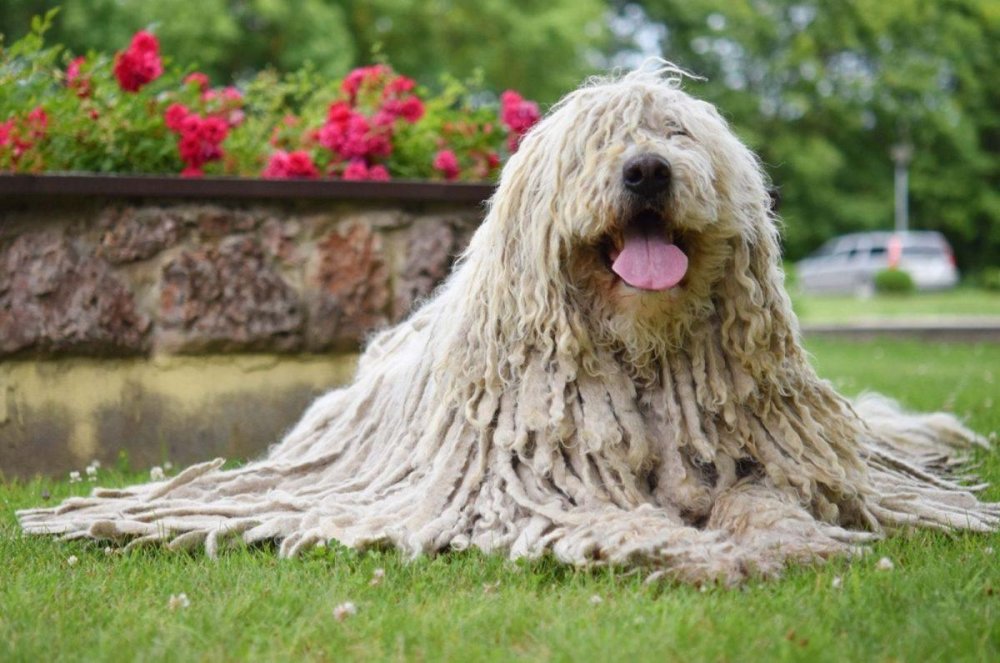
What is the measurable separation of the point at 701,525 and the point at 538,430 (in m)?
0.49

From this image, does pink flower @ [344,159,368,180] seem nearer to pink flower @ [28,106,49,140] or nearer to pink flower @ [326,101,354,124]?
pink flower @ [326,101,354,124]

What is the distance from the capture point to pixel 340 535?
11.2 feet

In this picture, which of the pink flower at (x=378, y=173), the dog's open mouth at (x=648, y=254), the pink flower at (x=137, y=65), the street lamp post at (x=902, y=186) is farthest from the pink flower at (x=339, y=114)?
the street lamp post at (x=902, y=186)

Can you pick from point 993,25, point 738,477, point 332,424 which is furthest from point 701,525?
point 993,25

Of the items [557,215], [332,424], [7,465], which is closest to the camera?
[557,215]

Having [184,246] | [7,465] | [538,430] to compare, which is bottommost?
[7,465]

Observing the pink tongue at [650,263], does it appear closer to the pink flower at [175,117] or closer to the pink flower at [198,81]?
the pink flower at [175,117]

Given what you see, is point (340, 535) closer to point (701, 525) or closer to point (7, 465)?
point (701, 525)

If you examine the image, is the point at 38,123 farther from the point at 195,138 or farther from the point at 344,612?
the point at 344,612

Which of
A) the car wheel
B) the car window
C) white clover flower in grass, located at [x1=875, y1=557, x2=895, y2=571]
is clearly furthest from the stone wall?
the car window

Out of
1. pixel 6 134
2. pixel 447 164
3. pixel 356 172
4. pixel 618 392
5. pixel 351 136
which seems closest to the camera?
pixel 618 392

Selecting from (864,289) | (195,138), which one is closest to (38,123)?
(195,138)

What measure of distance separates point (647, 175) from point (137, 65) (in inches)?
120

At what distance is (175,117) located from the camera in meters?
5.48
